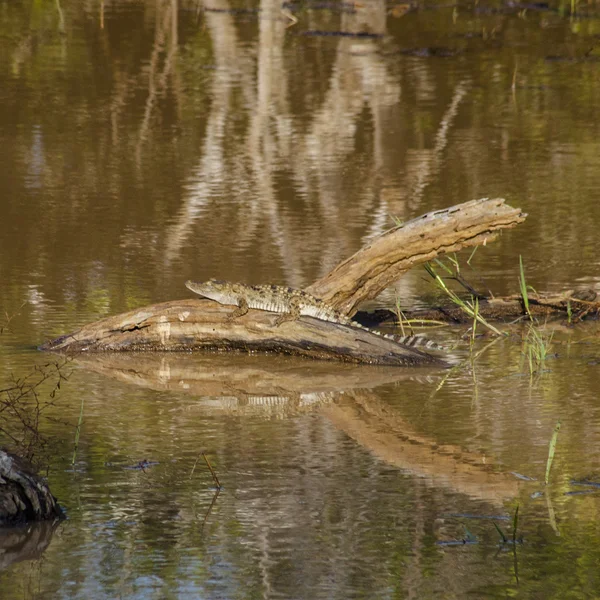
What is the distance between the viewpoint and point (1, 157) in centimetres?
1616

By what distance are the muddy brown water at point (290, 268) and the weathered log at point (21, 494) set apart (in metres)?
0.10

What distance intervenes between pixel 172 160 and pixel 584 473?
9.62 m

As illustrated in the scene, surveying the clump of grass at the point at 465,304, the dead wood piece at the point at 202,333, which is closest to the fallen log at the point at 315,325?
the dead wood piece at the point at 202,333

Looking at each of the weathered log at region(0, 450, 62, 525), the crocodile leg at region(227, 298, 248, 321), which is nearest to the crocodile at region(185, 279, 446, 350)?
the crocodile leg at region(227, 298, 248, 321)

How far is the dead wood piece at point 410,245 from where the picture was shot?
9641 millimetres

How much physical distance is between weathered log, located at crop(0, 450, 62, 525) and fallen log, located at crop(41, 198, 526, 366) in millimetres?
3385

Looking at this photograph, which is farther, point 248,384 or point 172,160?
point 172,160

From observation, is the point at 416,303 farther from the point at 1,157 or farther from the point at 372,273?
the point at 1,157

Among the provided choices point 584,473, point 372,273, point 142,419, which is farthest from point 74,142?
point 584,473

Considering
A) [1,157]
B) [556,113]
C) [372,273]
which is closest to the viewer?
[372,273]

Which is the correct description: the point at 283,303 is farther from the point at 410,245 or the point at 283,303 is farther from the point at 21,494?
the point at 21,494

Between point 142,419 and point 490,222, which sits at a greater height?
point 490,222

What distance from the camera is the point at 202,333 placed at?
9875 millimetres

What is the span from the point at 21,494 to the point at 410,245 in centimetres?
415
